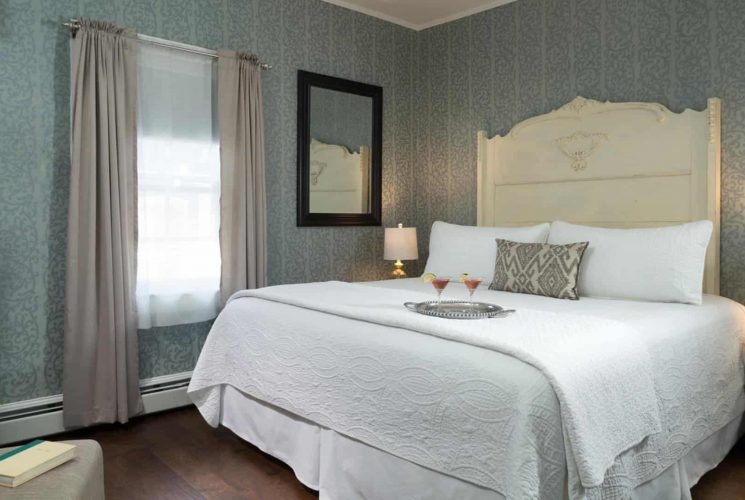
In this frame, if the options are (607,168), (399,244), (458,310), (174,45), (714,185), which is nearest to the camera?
(458,310)

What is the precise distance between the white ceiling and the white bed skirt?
295cm

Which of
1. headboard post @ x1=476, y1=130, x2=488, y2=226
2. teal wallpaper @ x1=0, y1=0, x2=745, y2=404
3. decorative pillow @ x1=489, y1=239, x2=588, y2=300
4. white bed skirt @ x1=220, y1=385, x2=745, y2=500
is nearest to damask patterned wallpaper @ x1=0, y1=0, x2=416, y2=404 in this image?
teal wallpaper @ x1=0, y1=0, x2=745, y2=404

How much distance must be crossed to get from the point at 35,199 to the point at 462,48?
10.2ft

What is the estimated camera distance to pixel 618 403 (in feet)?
5.85

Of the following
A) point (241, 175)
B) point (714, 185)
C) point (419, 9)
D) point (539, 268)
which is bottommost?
point (539, 268)

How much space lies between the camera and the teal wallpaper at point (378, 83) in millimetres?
2941

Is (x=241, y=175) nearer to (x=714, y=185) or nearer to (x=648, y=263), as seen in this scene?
(x=648, y=263)

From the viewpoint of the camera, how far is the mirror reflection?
412 centimetres

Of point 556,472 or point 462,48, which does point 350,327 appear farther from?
point 462,48

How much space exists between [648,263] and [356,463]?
170 centimetres

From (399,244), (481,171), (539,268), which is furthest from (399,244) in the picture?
(539,268)

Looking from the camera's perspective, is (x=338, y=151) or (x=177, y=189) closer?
(x=177, y=189)

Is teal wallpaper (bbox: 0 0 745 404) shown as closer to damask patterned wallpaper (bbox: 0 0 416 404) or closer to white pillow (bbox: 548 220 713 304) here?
damask patterned wallpaper (bbox: 0 0 416 404)

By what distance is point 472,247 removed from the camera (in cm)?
358
